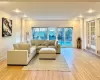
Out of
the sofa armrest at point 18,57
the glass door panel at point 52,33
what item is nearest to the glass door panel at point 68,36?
the glass door panel at point 52,33

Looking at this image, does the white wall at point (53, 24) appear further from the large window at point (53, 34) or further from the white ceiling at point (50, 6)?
the white ceiling at point (50, 6)

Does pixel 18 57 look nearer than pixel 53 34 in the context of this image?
Yes

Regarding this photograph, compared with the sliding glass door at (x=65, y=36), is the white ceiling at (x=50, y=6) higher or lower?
higher

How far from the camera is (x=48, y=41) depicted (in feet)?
31.3

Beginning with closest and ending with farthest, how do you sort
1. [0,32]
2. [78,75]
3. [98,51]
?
[78,75], [0,32], [98,51]

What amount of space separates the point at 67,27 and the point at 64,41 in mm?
1372

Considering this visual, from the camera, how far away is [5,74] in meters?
4.68

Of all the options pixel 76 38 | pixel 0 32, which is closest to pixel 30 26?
pixel 76 38

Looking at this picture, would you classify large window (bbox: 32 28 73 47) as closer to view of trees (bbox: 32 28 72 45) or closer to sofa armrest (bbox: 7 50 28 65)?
view of trees (bbox: 32 28 72 45)

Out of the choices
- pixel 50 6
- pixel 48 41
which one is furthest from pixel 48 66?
pixel 48 41

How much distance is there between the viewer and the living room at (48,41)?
5.00 meters

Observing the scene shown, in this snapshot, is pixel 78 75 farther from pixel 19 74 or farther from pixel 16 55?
pixel 16 55

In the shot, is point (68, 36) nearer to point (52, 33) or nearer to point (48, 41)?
point (52, 33)

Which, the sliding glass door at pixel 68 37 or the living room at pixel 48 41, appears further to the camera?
the sliding glass door at pixel 68 37
